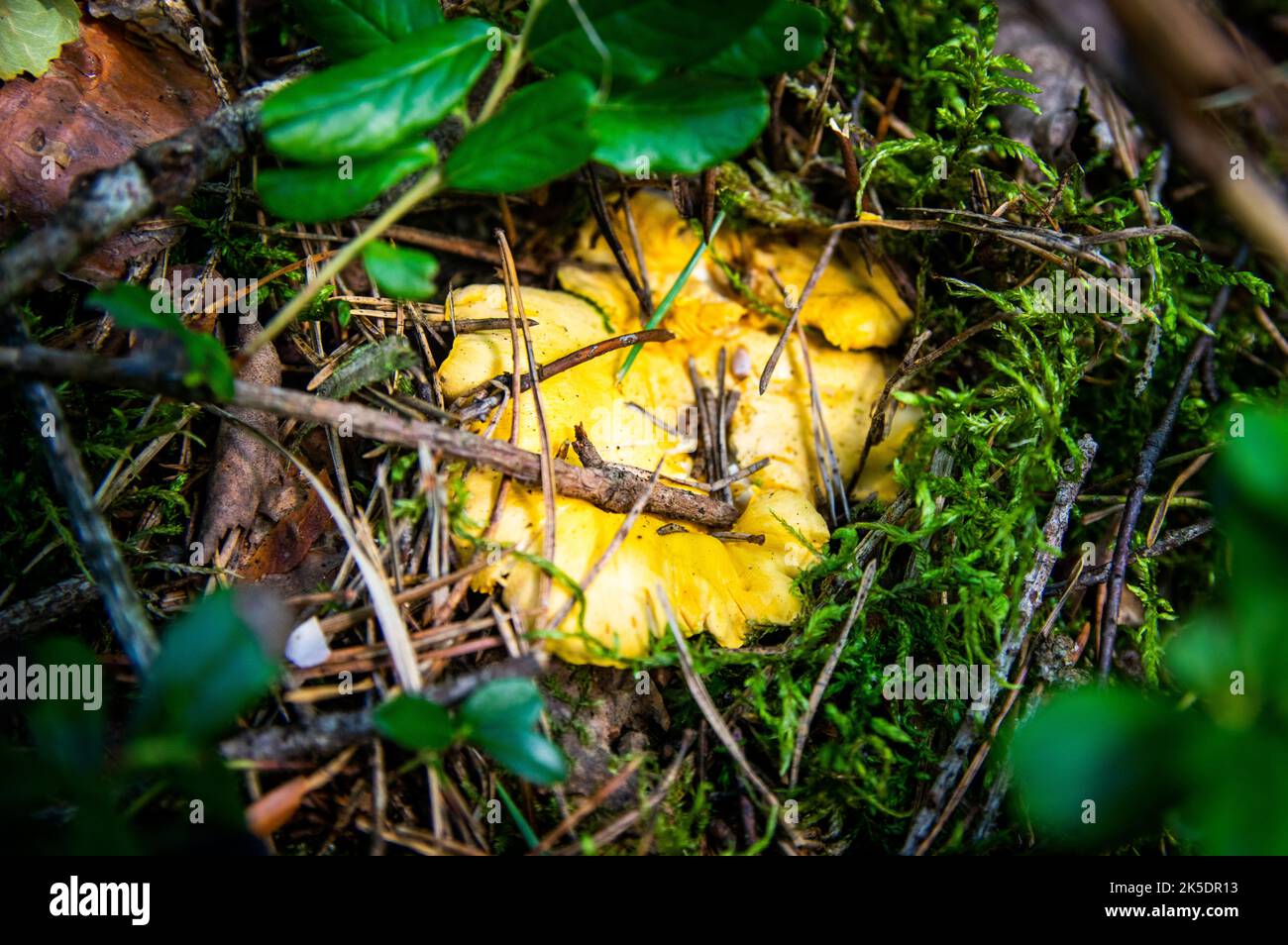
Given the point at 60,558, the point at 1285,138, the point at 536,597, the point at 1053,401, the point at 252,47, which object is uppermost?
the point at 252,47

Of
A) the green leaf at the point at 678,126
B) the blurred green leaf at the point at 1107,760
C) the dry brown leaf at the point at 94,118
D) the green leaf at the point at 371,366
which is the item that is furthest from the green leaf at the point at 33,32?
the blurred green leaf at the point at 1107,760

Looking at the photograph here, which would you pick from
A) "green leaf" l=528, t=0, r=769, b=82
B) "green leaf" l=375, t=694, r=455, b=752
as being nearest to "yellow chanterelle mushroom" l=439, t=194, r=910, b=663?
"green leaf" l=375, t=694, r=455, b=752

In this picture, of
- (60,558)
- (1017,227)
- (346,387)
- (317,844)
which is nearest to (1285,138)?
(1017,227)

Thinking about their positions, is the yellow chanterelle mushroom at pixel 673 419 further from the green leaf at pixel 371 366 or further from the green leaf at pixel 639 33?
the green leaf at pixel 639 33

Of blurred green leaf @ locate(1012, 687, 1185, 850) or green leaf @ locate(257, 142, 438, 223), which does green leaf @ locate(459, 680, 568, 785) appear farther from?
green leaf @ locate(257, 142, 438, 223)
